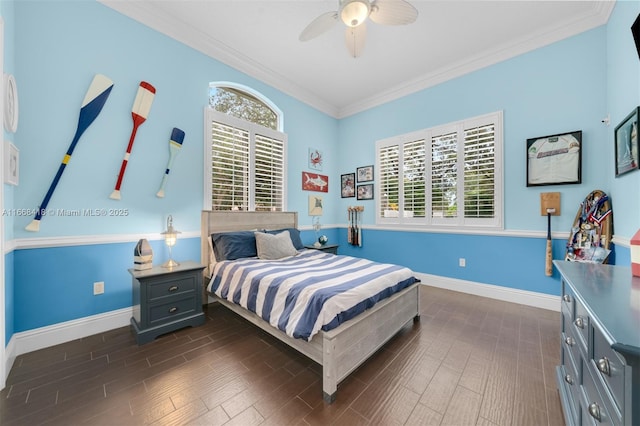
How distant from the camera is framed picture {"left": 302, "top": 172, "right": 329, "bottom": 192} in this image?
451 cm

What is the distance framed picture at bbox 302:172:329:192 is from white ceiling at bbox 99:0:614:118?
59.3 inches

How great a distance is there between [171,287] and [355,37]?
122 inches

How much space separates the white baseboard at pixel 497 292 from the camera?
9.66 feet

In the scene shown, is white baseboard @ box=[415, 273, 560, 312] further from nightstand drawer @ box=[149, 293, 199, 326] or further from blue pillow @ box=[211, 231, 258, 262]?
nightstand drawer @ box=[149, 293, 199, 326]

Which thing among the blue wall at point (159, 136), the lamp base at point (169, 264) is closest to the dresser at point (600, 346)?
the blue wall at point (159, 136)

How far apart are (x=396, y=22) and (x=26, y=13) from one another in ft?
10.4

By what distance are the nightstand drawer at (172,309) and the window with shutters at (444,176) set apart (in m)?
3.29

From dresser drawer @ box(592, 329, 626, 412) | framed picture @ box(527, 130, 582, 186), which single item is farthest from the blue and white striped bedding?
framed picture @ box(527, 130, 582, 186)

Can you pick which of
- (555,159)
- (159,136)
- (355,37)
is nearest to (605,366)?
(355,37)

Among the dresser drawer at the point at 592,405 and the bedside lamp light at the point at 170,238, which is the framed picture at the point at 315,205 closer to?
the bedside lamp light at the point at 170,238

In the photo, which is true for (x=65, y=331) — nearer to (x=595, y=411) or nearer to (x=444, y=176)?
(x=595, y=411)

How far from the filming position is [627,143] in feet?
6.65

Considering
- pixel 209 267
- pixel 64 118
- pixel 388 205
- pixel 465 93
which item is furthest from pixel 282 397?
pixel 465 93

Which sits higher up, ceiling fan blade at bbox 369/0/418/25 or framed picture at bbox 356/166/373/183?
ceiling fan blade at bbox 369/0/418/25
